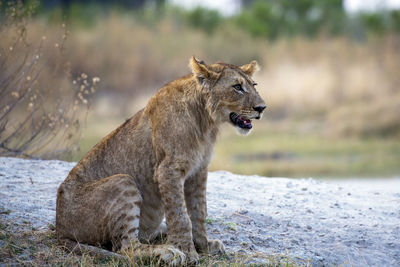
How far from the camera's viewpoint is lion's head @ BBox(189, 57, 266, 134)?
15.6 ft

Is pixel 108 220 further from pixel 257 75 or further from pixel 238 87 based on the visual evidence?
pixel 257 75

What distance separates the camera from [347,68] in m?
19.9

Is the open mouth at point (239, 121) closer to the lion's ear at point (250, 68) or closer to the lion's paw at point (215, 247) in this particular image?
the lion's ear at point (250, 68)

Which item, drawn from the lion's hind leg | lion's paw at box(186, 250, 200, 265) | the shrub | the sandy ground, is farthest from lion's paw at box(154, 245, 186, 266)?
the shrub

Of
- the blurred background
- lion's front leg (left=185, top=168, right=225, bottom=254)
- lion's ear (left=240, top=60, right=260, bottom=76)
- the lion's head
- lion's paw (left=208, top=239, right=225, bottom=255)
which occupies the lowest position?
lion's paw (left=208, top=239, right=225, bottom=255)

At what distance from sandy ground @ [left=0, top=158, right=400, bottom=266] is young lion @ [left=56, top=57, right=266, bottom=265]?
2.40 feet

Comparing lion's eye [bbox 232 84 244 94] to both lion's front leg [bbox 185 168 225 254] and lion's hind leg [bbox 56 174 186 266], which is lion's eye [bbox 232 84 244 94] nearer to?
lion's front leg [bbox 185 168 225 254]

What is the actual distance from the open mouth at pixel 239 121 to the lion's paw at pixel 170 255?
116cm

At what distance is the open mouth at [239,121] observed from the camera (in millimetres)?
4828

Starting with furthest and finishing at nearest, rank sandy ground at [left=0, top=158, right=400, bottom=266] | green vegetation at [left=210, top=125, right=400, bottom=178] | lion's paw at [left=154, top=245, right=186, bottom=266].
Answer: green vegetation at [left=210, top=125, right=400, bottom=178], sandy ground at [left=0, top=158, right=400, bottom=266], lion's paw at [left=154, top=245, right=186, bottom=266]

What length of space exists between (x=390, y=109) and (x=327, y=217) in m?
11.0

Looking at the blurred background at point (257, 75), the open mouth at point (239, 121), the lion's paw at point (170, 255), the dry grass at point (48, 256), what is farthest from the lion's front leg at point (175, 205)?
the blurred background at point (257, 75)

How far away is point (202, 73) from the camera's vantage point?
4793 mm

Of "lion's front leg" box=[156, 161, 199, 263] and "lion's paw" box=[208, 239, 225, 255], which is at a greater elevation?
"lion's front leg" box=[156, 161, 199, 263]
